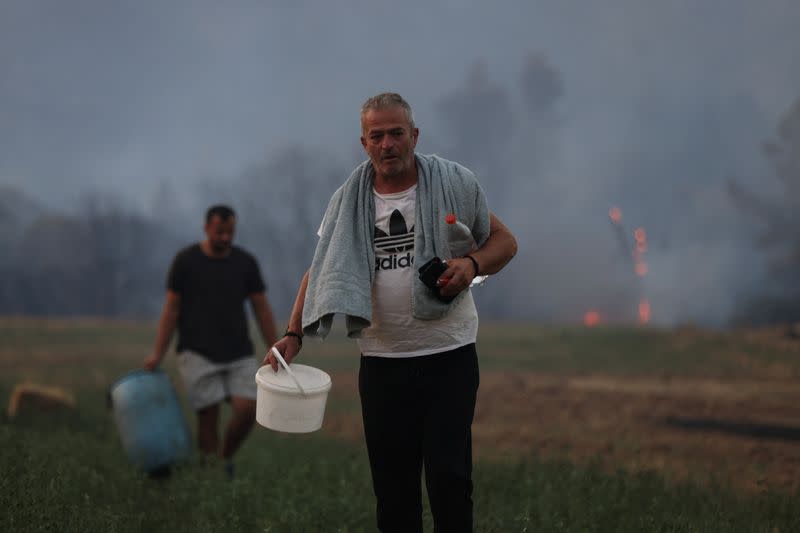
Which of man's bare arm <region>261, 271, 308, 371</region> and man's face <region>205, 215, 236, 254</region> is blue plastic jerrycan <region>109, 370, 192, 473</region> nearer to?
man's face <region>205, 215, 236, 254</region>

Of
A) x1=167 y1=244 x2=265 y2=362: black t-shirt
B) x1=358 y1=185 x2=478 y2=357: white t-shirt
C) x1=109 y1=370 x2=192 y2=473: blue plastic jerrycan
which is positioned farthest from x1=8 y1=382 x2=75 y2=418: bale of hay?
x1=358 y1=185 x2=478 y2=357: white t-shirt

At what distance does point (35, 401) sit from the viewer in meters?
12.6

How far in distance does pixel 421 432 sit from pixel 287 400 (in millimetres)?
589

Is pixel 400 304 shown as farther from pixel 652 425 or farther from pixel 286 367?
pixel 652 425

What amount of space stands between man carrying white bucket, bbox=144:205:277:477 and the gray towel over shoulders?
4.20 metres

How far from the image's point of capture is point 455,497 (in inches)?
155

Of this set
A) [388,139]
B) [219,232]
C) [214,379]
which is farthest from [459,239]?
[214,379]

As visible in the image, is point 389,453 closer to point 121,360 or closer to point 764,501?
point 764,501

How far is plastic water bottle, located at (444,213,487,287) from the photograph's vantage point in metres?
3.89

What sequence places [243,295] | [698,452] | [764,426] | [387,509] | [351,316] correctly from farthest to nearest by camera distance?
[764,426] < [698,452] < [243,295] < [387,509] < [351,316]

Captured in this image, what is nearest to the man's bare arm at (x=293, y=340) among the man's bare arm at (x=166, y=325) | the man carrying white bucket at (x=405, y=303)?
the man carrying white bucket at (x=405, y=303)

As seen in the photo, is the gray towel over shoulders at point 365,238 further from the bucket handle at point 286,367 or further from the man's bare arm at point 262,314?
the man's bare arm at point 262,314

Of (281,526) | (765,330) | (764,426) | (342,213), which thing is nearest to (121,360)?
(765,330)

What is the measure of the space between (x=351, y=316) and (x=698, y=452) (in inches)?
271
